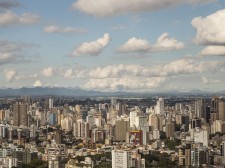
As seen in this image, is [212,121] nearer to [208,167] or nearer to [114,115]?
[114,115]

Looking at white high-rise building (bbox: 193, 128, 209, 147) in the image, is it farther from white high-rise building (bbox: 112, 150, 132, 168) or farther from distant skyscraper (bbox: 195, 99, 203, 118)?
distant skyscraper (bbox: 195, 99, 203, 118)

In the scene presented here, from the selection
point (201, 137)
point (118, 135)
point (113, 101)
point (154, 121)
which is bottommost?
point (118, 135)

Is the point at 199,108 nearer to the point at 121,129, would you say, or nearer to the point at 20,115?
the point at 121,129

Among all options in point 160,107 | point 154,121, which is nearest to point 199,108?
point 154,121

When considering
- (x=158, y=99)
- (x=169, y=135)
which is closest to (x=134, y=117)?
(x=169, y=135)

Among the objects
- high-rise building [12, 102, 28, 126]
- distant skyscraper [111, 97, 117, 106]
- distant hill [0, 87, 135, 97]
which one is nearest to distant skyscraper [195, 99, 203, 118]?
distant skyscraper [111, 97, 117, 106]

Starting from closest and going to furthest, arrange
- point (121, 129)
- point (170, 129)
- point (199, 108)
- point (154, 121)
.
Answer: point (121, 129) < point (170, 129) < point (154, 121) < point (199, 108)

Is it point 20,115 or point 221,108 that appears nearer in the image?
point 221,108
